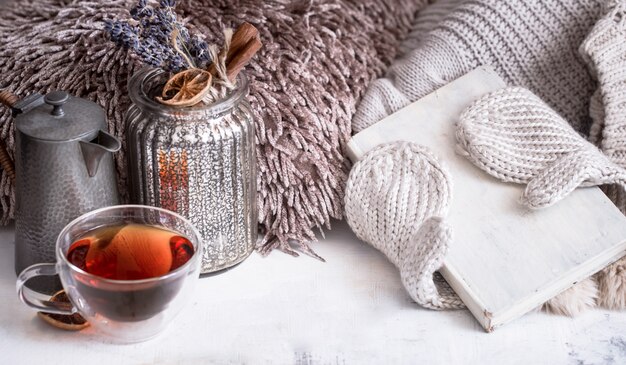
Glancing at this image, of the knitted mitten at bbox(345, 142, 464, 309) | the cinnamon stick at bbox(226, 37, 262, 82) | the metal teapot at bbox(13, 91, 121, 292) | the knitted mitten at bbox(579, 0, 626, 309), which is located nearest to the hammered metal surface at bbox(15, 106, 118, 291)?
the metal teapot at bbox(13, 91, 121, 292)

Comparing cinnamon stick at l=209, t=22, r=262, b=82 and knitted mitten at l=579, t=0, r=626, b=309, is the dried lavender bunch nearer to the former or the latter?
cinnamon stick at l=209, t=22, r=262, b=82

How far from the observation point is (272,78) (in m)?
0.82

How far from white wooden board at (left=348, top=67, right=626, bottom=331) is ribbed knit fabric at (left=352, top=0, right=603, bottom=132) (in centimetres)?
6

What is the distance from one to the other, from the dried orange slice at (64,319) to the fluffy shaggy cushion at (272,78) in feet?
0.45

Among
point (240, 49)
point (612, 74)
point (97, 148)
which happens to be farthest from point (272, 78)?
point (612, 74)

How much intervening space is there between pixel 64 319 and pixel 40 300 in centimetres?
4

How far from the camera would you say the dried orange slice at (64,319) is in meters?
0.72

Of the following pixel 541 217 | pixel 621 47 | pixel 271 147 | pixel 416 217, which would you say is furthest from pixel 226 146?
pixel 621 47

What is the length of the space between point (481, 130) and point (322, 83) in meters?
0.17

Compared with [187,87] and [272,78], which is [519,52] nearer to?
[272,78]

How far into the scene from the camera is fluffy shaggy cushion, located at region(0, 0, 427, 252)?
2.64 ft

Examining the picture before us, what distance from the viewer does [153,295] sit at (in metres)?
0.66

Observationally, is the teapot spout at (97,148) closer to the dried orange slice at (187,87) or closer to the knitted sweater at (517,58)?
the dried orange slice at (187,87)

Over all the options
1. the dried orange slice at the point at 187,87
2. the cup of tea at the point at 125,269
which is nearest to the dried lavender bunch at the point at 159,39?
the dried orange slice at the point at 187,87
